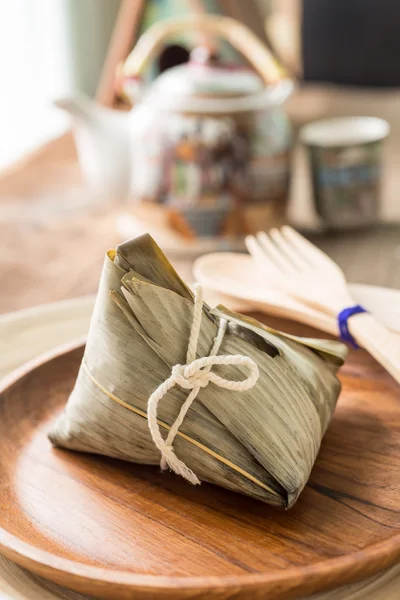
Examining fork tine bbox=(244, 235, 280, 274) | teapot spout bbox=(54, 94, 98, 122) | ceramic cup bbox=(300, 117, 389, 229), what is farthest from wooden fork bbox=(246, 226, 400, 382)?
teapot spout bbox=(54, 94, 98, 122)

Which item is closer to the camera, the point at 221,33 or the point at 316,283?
the point at 316,283

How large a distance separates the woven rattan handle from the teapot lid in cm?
7

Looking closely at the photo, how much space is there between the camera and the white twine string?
0.51 metres

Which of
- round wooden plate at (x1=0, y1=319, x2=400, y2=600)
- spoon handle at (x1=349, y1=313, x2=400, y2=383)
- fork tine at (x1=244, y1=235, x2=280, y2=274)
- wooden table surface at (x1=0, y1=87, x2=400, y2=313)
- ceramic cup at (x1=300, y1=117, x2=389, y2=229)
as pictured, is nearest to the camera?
round wooden plate at (x1=0, y1=319, x2=400, y2=600)

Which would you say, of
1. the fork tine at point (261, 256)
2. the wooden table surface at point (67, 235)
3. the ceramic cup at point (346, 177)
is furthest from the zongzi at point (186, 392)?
the ceramic cup at point (346, 177)

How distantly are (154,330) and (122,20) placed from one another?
1.42 m

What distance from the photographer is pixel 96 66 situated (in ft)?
9.38

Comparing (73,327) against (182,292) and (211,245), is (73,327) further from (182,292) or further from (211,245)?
(211,245)

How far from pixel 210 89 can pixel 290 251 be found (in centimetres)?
45

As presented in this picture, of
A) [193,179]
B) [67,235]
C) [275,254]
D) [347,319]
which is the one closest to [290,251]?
[275,254]

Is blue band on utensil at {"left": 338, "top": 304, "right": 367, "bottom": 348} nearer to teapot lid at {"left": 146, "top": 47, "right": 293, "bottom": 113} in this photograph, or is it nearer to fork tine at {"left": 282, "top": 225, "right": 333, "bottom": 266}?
fork tine at {"left": 282, "top": 225, "right": 333, "bottom": 266}

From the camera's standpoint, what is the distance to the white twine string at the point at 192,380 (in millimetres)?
514

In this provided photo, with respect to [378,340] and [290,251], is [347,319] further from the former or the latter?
[290,251]

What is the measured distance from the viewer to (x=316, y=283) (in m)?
0.80
